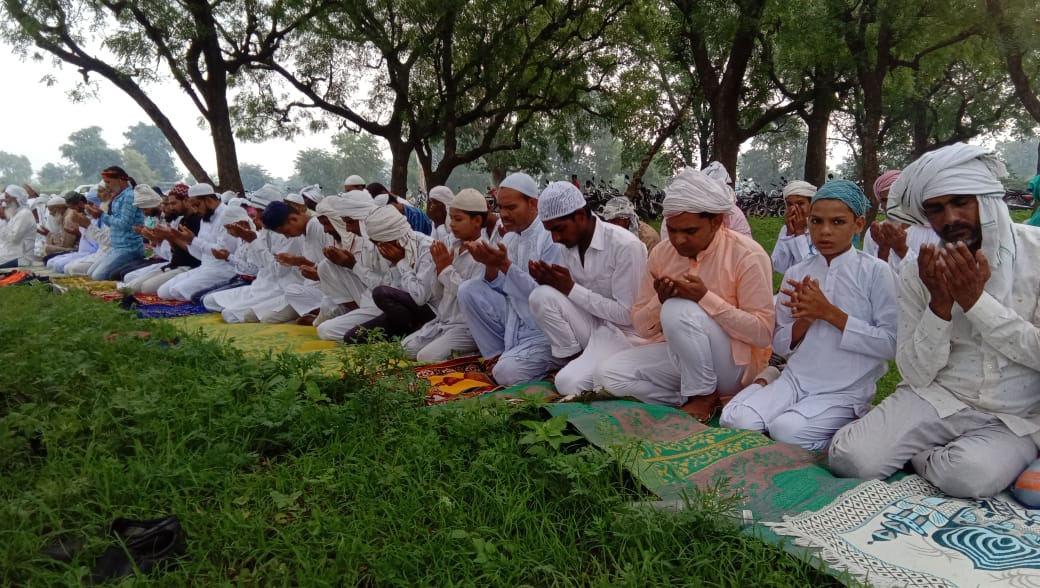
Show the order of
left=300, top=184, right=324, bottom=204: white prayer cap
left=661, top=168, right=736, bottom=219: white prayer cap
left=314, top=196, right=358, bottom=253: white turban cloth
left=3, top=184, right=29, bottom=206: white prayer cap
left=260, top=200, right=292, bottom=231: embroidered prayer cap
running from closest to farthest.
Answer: left=661, top=168, right=736, bottom=219: white prayer cap, left=314, top=196, right=358, bottom=253: white turban cloth, left=260, top=200, right=292, bottom=231: embroidered prayer cap, left=300, top=184, right=324, bottom=204: white prayer cap, left=3, top=184, right=29, bottom=206: white prayer cap

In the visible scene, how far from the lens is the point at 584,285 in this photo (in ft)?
13.9

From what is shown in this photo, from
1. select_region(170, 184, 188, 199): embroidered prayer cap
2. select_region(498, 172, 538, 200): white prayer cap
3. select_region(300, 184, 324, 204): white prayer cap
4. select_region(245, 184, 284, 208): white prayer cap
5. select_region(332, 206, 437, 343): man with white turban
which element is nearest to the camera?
select_region(498, 172, 538, 200): white prayer cap

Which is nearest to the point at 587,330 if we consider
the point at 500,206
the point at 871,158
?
the point at 500,206

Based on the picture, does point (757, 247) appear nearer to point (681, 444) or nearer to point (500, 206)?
point (681, 444)

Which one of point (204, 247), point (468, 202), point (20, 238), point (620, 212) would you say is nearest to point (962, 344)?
point (468, 202)

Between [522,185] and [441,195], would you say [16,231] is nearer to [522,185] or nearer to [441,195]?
[441,195]

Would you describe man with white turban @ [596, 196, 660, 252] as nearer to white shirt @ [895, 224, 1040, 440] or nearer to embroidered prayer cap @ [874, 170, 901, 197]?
embroidered prayer cap @ [874, 170, 901, 197]

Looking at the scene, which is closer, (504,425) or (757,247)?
(504,425)

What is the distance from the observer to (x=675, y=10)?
41.5ft

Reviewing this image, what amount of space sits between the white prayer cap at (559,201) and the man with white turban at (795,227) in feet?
7.05

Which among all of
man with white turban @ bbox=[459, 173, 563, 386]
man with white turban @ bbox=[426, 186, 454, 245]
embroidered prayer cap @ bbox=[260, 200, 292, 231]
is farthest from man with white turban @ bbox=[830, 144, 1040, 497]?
embroidered prayer cap @ bbox=[260, 200, 292, 231]

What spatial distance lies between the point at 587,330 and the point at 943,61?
47.6 feet

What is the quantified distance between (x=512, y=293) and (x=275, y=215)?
126 inches

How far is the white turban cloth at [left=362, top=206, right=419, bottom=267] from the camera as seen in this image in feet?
17.9
